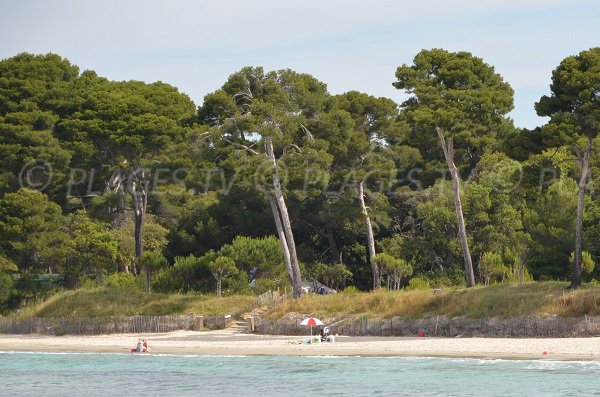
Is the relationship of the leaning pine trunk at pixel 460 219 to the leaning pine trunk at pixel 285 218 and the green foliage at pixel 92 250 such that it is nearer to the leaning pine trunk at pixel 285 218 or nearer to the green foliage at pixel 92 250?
the leaning pine trunk at pixel 285 218

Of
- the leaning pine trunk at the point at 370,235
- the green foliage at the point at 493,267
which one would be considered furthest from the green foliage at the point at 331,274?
the green foliage at the point at 493,267

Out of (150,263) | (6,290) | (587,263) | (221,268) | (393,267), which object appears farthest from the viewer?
(6,290)

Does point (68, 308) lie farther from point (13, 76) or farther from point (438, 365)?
point (438, 365)

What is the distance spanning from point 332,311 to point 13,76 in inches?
1030

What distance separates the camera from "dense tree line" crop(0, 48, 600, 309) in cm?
4944

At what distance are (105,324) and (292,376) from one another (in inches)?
586

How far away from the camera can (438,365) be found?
1540 inches

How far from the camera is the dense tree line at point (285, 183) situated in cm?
4944

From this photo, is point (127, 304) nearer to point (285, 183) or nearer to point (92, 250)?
point (92, 250)

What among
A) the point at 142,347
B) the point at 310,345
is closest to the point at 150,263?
the point at 142,347

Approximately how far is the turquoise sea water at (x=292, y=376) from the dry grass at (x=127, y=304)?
6660 millimetres

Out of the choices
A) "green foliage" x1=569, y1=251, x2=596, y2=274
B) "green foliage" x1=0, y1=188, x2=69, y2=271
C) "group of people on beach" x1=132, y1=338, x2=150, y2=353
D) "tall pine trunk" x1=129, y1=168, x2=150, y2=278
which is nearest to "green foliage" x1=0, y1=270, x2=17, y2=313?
"green foliage" x1=0, y1=188, x2=69, y2=271

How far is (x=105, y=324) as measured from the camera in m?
51.5

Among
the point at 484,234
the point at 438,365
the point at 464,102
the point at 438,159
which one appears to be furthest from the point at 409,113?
the point at 438,159
